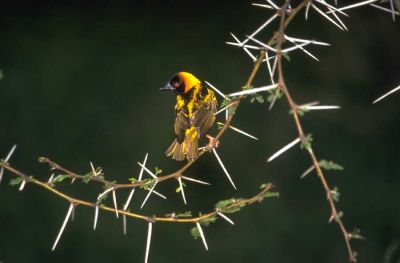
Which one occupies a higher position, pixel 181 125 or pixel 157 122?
pixel 157 122

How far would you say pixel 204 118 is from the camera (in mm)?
3887

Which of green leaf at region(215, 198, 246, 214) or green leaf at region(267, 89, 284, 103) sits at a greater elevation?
green leaf at region(267, 89, 284, 103)

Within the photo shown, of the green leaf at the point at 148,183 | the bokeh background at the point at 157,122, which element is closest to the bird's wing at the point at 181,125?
the green leaf at the point at 148,183

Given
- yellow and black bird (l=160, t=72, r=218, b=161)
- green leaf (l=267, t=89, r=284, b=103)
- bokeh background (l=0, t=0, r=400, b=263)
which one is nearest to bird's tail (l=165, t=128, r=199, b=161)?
yellow and black bird (l=160, t=72, r=218, b=161)

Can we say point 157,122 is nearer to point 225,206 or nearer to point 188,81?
point 188,81

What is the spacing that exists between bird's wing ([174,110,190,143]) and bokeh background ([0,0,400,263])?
1.89m

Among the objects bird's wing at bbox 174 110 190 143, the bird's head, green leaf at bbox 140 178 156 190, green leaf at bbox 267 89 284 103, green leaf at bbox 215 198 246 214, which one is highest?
the bird's head

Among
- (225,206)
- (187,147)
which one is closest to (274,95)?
(225,206)

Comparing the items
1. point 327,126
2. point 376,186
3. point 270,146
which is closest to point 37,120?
point 270,146

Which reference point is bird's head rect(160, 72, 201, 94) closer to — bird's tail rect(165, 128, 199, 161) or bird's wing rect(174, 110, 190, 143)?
bird's wing rect(174, 110, 190, 143)

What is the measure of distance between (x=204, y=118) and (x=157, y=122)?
2092 mm

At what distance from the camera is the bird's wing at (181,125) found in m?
3.85

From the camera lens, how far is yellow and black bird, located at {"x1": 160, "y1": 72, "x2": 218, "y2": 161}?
379 cm

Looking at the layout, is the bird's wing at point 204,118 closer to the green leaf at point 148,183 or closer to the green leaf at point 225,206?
the green leaf at point 148,183
